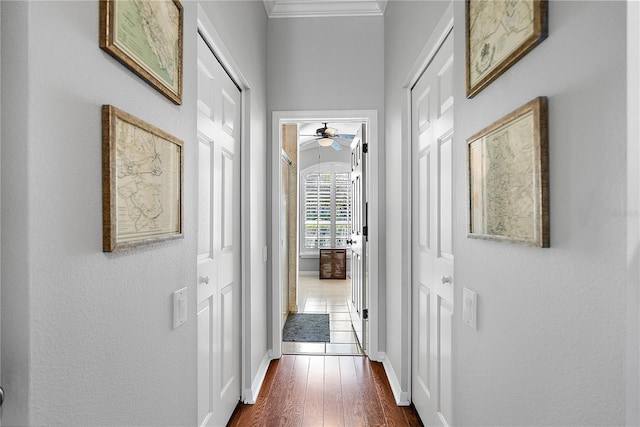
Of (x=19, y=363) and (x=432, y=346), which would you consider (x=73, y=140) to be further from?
(x=432, y=346)

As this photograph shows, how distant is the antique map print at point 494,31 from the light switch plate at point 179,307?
1204mm

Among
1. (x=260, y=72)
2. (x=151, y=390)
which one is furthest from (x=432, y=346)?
(x=260, y=72)

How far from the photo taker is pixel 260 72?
9.04ft

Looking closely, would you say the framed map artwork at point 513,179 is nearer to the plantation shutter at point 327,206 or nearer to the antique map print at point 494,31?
the antique map print at point 494,31

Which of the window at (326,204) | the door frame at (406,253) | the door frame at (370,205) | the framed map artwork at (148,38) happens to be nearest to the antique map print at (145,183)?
the framed map artwork at (148,38)

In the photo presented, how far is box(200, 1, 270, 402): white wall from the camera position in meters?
2.13

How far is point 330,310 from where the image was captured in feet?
15.8

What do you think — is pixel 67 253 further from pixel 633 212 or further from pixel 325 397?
pixel 325 397

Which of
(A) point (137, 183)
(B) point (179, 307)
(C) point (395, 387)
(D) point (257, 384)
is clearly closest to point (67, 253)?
(A) point (137, 183)

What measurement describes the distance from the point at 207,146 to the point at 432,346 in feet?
4.86

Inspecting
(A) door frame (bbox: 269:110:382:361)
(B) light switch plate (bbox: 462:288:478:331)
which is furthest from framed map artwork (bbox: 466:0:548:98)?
(A) door frame (bbox: 269:110:382:361)

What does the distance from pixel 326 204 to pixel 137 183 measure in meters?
6.80

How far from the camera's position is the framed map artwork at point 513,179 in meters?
0.90

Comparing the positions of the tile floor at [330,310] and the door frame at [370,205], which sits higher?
the door frame at [370,205]
